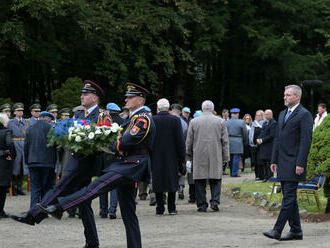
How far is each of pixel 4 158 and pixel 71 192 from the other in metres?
4.80

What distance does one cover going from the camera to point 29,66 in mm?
31281

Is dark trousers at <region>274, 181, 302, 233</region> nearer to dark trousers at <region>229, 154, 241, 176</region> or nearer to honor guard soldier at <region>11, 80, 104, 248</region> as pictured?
honor guard soldier at <region>11, 80, 104, 248</region>

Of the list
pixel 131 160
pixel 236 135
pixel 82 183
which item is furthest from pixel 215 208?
pixel 236 135

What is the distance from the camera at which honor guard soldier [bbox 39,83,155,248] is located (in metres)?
8.43

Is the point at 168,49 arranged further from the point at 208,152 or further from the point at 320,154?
the point at 320,154

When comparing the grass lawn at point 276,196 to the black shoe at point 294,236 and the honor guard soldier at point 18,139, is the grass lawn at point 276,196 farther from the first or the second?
the honor guard soldier at point 18,139

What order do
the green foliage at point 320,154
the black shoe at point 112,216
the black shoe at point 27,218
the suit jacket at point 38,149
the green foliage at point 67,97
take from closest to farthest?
1. the black shoe at point 27,218
2. the green foliage at point 320,154
3. the black shoe at point 112,216
4. the suit jacket at point 38,149
5. the green foliage at point 67,97

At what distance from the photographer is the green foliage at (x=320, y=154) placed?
39.3 ft

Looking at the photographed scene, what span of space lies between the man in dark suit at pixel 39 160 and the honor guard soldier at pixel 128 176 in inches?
199

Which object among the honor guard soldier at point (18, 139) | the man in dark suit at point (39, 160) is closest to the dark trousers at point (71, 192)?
the man in dark suit at point (39, 160)

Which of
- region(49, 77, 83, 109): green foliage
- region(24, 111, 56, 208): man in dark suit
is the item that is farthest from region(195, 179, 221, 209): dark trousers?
region(49, 77, 83, 109): green foliage

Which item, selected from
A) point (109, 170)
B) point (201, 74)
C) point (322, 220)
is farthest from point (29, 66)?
point (109, 170)

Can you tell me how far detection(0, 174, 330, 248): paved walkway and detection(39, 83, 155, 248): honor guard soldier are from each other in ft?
3.91

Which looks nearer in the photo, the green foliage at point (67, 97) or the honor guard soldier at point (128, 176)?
the honor guard soldier at point (128, 176)
